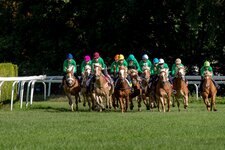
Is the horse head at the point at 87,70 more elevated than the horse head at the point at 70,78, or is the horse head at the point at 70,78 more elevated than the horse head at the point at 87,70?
the horse head at the point at 87,70

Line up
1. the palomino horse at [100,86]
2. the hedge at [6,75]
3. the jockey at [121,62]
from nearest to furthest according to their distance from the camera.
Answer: the palomino horse at [100,86], the jockey at [121,62], the hedge at [6,75]

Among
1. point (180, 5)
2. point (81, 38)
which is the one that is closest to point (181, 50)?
point (180, 5)

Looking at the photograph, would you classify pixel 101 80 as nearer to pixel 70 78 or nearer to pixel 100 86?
pixel 100 86

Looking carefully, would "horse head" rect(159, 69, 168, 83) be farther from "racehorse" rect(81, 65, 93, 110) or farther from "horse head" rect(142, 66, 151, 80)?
"racehorse" rect(81, 65, 93, 110)

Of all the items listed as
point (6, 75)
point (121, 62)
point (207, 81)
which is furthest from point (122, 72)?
point (6, 75)

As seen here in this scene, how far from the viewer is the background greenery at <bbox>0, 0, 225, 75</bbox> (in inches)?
1591

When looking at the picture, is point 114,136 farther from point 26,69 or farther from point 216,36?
point 26,69

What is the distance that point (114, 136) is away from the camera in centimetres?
1327

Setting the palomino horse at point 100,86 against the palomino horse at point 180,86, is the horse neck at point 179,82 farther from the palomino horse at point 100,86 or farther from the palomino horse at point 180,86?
the palomino horse at point 100,86

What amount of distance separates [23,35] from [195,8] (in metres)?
14.6

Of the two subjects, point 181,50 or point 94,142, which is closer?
point 94,142

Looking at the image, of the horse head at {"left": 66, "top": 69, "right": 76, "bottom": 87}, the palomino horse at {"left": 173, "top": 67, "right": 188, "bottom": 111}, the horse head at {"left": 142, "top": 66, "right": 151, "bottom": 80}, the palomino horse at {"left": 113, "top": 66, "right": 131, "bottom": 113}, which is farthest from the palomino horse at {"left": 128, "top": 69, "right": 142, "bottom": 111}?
the horse head at {"left": 66, "top": 69, "right": 76, "bottom": 87}

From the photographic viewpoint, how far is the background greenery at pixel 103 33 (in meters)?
40.4

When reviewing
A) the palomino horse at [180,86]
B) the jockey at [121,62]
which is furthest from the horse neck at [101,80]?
the palomino horse at [180,86]
